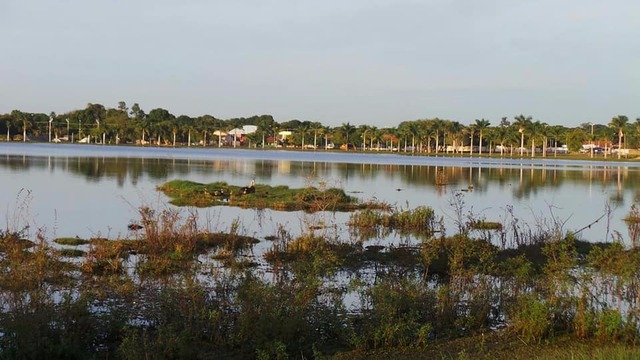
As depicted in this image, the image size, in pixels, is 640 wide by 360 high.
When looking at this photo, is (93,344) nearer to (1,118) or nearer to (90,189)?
(90,189)

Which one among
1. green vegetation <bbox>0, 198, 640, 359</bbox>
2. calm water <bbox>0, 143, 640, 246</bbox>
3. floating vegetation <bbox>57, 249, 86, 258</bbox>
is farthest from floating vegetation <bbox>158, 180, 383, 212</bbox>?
green vegetation <bbox>0, 198, 640, 359</bbox>

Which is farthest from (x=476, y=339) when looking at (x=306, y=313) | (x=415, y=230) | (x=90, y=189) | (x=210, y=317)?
(x=90, y=189)

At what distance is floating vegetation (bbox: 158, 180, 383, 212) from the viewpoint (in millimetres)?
32781

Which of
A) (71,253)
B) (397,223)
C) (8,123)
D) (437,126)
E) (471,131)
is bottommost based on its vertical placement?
(71,253)

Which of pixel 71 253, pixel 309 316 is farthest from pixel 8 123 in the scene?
pixel 309 316

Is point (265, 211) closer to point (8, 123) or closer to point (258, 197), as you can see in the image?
point (258, 197)

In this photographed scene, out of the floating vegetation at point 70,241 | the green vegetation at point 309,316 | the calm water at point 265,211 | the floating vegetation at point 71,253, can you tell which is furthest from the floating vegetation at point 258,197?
the green vegetation at point 309,316

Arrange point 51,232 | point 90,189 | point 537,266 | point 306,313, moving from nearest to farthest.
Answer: point 306,313 → point 537,266 → point 51,232 → point 90,189

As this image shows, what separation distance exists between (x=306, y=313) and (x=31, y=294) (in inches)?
167

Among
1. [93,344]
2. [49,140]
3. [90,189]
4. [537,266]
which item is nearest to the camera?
[93,344]

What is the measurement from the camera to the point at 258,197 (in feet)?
117

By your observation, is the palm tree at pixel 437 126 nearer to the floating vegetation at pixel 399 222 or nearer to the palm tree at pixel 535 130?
the palm tree at pixel 535 130

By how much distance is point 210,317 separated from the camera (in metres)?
9.97

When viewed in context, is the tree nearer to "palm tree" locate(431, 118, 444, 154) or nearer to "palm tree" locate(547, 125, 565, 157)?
"palm tree" locate(431, 118, 444, 154)
